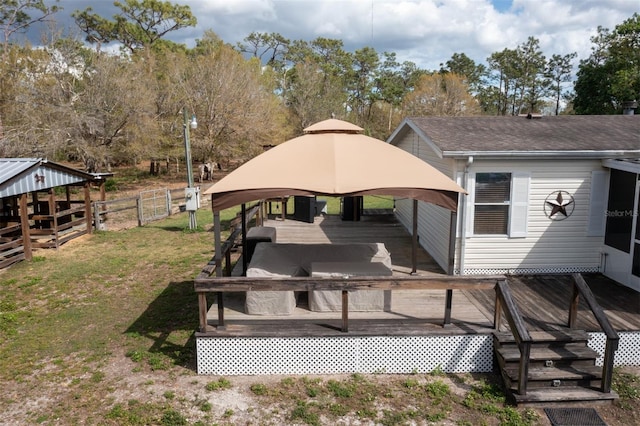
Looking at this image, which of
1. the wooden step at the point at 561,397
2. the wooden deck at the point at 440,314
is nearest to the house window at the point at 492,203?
the wooden deck at the point at 440,314

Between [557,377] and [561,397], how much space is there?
0.72 feet

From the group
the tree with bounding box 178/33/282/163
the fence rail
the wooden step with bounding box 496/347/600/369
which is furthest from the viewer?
the tree with bounding box 178/33/282/163

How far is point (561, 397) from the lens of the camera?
15.9 ft

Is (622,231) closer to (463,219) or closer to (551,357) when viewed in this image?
(463,219)

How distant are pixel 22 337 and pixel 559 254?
8.95m

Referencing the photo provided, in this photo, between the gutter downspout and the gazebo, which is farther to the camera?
the gutter downspout

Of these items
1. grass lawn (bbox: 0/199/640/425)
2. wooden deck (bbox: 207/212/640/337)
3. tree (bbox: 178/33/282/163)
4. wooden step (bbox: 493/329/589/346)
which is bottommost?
grass lawn (bbox: 0/199/640/425)

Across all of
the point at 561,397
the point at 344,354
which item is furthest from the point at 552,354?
the point at 344,354

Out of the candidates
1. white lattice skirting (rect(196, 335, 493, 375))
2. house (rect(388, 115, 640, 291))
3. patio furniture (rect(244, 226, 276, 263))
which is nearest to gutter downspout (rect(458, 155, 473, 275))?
house (rect(388, 115, 640, 291))

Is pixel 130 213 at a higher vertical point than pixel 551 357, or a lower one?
Result: higher

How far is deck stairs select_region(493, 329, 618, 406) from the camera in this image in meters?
4.85

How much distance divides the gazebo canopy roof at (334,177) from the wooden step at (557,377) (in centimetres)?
205

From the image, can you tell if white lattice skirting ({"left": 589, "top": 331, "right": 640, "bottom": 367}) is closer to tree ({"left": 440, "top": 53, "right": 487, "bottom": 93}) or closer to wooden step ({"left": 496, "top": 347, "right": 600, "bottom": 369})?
wooden step ({"left": 496, "top": 347, "right": 600, "bottom": 369})

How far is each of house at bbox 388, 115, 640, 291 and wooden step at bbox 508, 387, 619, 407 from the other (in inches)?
130
